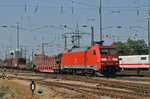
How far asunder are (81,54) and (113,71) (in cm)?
530

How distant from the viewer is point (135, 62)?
51.6m

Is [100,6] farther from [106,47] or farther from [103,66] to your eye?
[103,66]

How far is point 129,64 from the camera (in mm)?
53469

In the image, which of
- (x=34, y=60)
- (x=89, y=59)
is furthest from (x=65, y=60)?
(x=34, y=60)

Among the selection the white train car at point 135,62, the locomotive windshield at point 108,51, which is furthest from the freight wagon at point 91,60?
the white train car at point 135,62

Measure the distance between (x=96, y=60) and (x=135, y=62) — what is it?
81.9 ft

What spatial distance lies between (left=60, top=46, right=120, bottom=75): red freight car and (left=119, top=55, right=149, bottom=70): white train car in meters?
19.8

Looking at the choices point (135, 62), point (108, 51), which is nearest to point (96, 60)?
point (108, 51)

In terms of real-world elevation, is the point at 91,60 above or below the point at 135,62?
above

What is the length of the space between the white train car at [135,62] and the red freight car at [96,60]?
778 inches

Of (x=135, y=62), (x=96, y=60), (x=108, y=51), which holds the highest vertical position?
(x=108, y=51)

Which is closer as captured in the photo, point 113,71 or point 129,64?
point 113,71

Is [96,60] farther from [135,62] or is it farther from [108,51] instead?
[135,62]

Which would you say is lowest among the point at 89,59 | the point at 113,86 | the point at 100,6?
the point at 113,86
